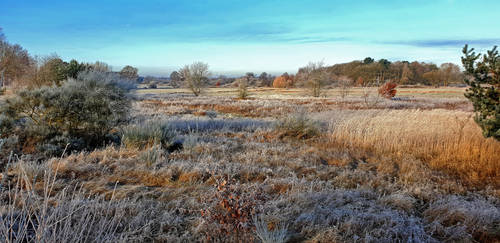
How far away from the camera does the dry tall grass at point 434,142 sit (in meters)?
5.19

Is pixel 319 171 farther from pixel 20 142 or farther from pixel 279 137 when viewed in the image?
pixel 20 142

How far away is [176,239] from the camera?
9.11 ft

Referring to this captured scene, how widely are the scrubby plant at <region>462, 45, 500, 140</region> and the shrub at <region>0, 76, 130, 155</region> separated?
25.6 feet

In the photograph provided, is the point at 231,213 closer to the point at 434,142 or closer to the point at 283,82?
the point at 434,142

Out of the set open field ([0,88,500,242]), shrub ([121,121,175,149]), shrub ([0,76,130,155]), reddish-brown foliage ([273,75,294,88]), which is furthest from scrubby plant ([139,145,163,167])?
reddish-brown foliage ([273,75,294,88])

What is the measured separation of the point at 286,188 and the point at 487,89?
3.96 meters

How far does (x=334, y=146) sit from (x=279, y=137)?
5.84 feet

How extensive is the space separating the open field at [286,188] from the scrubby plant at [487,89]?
2.95ft

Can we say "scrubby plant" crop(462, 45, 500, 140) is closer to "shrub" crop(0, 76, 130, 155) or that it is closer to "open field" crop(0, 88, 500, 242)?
"open field" crop(0, 88, 500, 242)

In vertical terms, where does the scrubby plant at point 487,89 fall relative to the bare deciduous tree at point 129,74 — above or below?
below

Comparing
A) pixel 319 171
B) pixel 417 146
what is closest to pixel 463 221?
pixel 319 171

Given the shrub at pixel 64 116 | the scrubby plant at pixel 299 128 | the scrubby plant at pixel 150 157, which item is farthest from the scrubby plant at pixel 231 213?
the scrubby plant at pixel 299 128

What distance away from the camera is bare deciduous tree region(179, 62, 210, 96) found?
43.2 metres

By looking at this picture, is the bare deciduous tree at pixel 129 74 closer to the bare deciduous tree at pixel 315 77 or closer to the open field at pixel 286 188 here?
the open field at pixel 286 188
